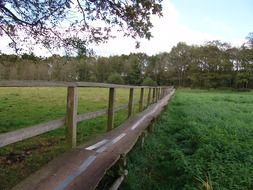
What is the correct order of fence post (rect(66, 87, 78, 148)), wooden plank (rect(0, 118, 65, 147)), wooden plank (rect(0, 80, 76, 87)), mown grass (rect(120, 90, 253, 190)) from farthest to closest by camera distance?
fence post (rect(66, 87, 78, 148)) < mown grass (rect(120, 90, 253, 190)) < wooden plank (rect(0, 118, 65, 147)) < wooden plank (rect(0, 80, 76, 87))

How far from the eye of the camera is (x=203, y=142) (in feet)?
18.0

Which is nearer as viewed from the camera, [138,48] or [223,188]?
[223,188]

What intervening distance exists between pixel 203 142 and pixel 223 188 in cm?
207

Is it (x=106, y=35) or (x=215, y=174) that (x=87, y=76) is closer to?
(x=106, y=35)

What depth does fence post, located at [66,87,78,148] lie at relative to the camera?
3.81 meters

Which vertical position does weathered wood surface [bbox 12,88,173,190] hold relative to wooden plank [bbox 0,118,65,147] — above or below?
below

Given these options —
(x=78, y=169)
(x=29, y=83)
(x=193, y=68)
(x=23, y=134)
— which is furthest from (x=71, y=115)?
(x=193, y=68)

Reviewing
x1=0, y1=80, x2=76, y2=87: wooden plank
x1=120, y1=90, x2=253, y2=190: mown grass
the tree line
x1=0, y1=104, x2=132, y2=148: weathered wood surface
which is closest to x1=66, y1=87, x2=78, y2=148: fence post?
x1=0, y1=104, x2=132, y2=148: weathered wood surface

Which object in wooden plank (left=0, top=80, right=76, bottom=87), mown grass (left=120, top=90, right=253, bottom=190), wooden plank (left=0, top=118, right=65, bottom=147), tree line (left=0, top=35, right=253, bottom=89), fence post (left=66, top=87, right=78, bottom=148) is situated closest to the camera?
wooden plank (left=0, top=80, right=76, bottom=87)

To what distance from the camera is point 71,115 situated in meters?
3.88

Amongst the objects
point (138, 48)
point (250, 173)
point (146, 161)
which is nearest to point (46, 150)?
point (146, 161)

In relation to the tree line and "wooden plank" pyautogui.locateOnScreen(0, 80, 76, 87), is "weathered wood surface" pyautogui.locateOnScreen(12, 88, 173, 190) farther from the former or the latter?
→ the tree line

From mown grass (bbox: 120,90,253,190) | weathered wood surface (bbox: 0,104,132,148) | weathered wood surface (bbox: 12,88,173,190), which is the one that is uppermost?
A: weathered wood surface (bbox: 0,104,132,148)

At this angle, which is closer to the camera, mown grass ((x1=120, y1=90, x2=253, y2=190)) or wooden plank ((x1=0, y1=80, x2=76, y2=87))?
wooden plank ((x1=0, y1=80, x2=76, y2=87))
